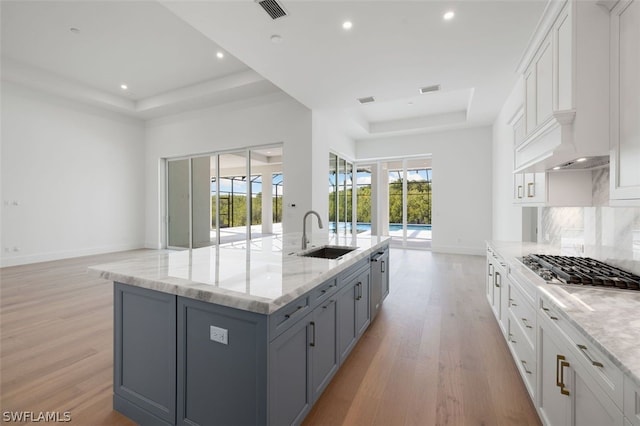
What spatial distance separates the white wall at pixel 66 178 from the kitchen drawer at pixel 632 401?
26.4ft

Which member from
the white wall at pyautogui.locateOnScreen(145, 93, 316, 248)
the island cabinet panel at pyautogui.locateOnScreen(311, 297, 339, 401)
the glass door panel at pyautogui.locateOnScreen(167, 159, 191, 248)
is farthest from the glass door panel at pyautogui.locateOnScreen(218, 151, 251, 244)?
the island cabinet panel at pyautogui.locateOnScreen(311, 297, 339, 401)

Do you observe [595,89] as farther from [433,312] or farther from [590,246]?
[433,312]

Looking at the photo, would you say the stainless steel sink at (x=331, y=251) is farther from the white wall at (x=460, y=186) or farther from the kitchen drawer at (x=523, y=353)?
the white wall at (x=460, y=186)

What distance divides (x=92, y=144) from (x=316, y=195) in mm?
5388

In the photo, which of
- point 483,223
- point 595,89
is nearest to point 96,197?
point 595,89

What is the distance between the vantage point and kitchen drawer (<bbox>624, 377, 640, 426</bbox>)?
79cm

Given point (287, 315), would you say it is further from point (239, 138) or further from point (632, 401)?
point (239, 138)

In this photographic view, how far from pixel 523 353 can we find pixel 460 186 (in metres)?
5.72

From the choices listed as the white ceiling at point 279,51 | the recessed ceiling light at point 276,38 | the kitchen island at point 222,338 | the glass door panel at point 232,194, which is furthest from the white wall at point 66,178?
the kitchen island at point 222,338

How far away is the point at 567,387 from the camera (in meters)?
1.25

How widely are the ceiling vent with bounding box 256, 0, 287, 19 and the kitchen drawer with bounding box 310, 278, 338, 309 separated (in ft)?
8.52

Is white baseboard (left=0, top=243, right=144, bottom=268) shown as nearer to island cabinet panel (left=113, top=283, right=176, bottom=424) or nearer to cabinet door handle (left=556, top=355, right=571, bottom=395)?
island cabinet panel (left=113, top=283, right=176, bottom=424)

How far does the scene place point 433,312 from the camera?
330 centimetres

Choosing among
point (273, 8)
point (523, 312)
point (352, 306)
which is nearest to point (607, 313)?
point (523, 312)
